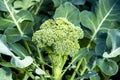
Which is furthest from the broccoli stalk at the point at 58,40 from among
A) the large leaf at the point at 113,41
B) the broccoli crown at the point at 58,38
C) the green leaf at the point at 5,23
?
the green leaf at the point at 5,23

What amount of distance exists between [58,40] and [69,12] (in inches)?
7.4

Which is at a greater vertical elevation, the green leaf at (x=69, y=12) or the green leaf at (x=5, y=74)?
the green leaf at (x=69, y=12)

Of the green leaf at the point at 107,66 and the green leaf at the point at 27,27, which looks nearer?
the green leaf at the point at 107,66

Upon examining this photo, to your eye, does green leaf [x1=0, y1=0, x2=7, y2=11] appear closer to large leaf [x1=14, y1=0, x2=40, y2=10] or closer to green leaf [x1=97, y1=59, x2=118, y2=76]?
large leaf [x1=14, y1=0, x2=40, y2=10]

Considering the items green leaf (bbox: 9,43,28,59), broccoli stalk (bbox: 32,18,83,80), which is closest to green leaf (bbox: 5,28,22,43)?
green leaf (bbox: 9,43,28,59)

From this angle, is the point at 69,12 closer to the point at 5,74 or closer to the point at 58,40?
the point at 58,40

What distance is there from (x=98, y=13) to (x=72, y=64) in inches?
9.0

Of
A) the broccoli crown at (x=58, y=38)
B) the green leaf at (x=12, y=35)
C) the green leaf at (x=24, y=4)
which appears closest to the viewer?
the broccoli crown at (x=58, y=38)

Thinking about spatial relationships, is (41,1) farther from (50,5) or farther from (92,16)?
(92,16)

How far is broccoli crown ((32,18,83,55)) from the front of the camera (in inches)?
36.7

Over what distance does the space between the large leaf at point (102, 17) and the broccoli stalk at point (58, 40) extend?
0.48ft

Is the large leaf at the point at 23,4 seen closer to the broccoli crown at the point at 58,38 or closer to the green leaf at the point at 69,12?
the green leaf at the point at 69,12

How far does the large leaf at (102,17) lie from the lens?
111 cm

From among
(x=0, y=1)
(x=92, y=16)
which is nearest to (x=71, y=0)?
(x=92, y=16)
